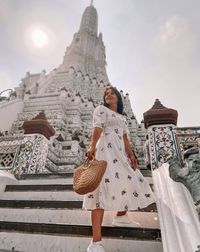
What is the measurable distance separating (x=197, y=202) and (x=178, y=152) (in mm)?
2196

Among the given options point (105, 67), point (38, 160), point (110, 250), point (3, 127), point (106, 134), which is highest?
point (105, 67)

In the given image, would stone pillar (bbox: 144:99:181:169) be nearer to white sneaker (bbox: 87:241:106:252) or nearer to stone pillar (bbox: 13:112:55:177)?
white sneaker (bbox: 87:241:106:252)

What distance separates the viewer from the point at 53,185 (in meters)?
3.39

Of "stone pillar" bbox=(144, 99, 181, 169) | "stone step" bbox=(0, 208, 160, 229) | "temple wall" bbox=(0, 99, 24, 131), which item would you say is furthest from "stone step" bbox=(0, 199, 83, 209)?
"temple wall" bbox=(0, 99, 24, 131)

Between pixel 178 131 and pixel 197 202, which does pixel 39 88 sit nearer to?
pixel 178 131

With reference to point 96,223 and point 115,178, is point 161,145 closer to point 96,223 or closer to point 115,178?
point 115,178

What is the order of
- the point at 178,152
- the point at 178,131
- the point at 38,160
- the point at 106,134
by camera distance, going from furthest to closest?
1. the point at 38,160
2. the point at 178,131
3. the point at 178,152
4. the point at 106,134

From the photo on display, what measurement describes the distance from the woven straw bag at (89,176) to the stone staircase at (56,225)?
55 centimetres

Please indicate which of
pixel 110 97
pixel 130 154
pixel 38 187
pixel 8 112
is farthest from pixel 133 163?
pixel 8 112

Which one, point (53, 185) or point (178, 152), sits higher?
point (178, 152)

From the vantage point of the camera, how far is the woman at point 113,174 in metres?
2.14

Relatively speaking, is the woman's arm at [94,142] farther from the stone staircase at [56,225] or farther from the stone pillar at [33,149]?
the stone pillar at [33,149]

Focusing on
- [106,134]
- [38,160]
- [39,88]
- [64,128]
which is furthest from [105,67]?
[106,134]

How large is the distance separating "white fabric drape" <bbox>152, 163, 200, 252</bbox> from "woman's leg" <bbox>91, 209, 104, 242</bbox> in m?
0.54
